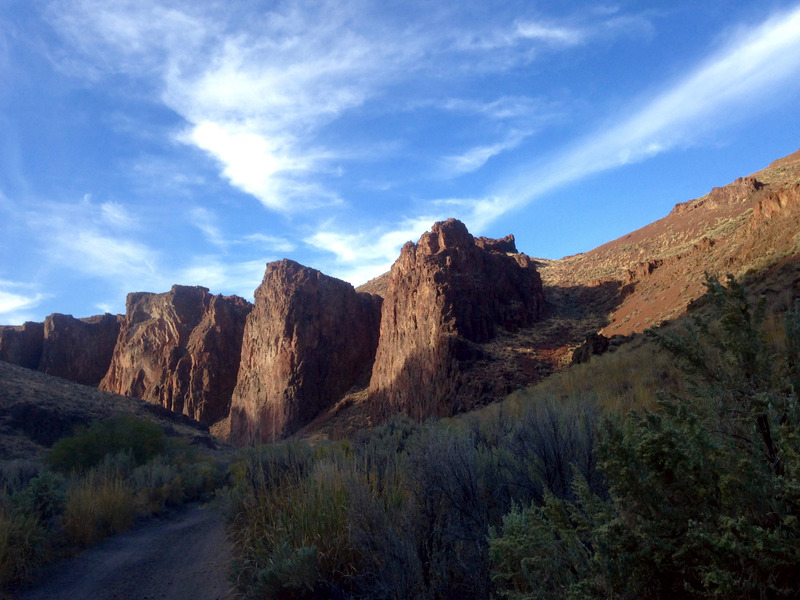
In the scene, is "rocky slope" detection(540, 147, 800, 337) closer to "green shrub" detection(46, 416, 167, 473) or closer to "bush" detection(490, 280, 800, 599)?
"bush" detection(490, 280, 800, 599)

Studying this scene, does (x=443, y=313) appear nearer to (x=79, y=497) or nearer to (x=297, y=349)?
(x=297, y=349)

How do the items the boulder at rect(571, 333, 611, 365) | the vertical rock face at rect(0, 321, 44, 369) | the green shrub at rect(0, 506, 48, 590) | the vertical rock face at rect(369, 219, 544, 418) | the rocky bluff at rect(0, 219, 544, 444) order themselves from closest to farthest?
1. the green shrub at rect(0, 506, 48, 590)
2. the boulder at rect(571, 333, 611, 365)
3. the vertical rock face at rect(369, 219, 544, 418)
4. the rocky bluff at rect(0, 219, 544, 444)
5. the vertical rock face at rect(0, 321, 44, 369)

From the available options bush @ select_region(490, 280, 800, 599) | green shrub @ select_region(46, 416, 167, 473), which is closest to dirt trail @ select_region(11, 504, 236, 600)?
bush @ select_region(490, 280, 800, 599)

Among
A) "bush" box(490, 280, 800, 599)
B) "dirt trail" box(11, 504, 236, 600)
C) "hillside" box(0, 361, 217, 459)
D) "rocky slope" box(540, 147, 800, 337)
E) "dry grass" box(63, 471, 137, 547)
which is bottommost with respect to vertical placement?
"dirt trail" box(11, 504, 236, 600)

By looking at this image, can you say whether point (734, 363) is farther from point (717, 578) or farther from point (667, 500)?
point (717, 578)

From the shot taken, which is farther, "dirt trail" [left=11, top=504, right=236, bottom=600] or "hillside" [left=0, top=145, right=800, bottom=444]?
"hillside" [left=0, top=145, right=800, bottom=444]

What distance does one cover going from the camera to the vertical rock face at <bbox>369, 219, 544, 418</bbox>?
3303 cm

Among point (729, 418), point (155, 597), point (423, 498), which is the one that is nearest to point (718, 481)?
point (729, 418)

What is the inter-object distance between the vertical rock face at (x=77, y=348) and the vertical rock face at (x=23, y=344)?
6.01 ft

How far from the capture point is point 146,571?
775 centimetres

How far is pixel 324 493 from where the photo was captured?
5.83 metres

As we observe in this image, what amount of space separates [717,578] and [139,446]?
23368 millimetres

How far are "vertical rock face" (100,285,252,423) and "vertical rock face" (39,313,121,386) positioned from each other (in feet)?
22.7

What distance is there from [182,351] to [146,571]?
6431 cm
